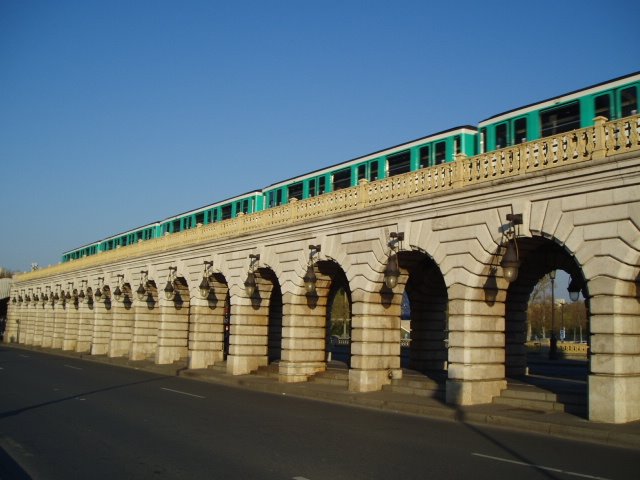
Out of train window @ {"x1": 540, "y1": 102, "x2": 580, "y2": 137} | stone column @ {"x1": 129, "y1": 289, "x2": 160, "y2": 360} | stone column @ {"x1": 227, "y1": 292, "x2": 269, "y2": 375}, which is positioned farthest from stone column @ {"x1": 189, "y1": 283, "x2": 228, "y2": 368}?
train window @ {"x1": 540, "y1": 102, "x2": 580, "y2": 137}

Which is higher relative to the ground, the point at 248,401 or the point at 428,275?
the point at 428,275

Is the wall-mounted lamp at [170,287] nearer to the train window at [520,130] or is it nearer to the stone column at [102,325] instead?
the stone column at [102,325]

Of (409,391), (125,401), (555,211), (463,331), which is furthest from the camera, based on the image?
(409,391)

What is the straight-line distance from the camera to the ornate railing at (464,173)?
1409 centimetres

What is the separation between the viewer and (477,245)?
17.2 m

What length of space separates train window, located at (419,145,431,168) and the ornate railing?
4.63ft

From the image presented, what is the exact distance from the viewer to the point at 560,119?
668 inches

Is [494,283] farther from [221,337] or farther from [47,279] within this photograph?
[47,279]

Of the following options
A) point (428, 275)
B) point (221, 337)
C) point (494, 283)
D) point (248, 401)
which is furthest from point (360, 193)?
point (221, 337)

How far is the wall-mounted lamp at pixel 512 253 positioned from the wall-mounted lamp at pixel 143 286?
2566 centimetres

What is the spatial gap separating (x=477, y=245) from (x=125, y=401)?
11007 millimetres

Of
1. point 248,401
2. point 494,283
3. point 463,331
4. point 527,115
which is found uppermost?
point 527,115

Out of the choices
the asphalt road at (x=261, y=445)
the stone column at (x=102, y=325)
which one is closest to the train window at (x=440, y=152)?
the asphalt road at (x=261, y=445)

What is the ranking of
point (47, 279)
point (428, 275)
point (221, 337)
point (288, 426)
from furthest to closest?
point (47, 279) < point (221, 337) < point (428, 275) < point (288, 426)
